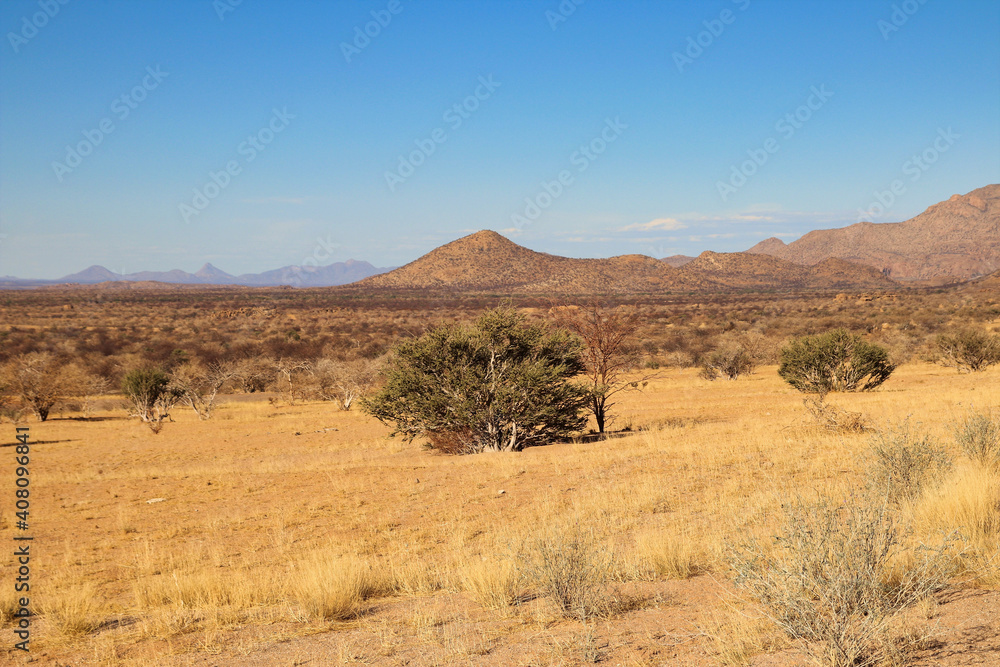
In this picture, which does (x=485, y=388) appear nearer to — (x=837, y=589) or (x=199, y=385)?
Result: (x=837, y=589)

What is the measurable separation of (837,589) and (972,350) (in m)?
31.7

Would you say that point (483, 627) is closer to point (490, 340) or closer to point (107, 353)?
point (490, 340)

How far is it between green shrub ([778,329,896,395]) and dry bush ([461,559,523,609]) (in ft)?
68.0

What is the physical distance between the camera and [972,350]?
29281mm

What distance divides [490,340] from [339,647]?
12325mm

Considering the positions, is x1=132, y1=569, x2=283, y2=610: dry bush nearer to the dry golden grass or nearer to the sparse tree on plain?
the dry golden grass

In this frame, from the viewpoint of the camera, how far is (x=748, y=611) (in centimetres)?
471

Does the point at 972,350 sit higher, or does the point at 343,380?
the point at 972,350

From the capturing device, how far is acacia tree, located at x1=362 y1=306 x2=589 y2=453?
52.2 ft

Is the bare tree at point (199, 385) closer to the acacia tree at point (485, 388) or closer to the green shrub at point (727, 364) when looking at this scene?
the acacia tree at point (485, 388)

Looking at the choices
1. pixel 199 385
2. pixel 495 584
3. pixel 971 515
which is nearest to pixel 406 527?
pixel 495 584

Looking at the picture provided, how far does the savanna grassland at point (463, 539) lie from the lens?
15.0 ft

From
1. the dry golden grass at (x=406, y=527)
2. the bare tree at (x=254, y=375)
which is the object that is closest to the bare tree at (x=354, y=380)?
the bare tree at (x=254, y=375)

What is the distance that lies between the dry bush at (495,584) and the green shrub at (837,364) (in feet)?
68.0
